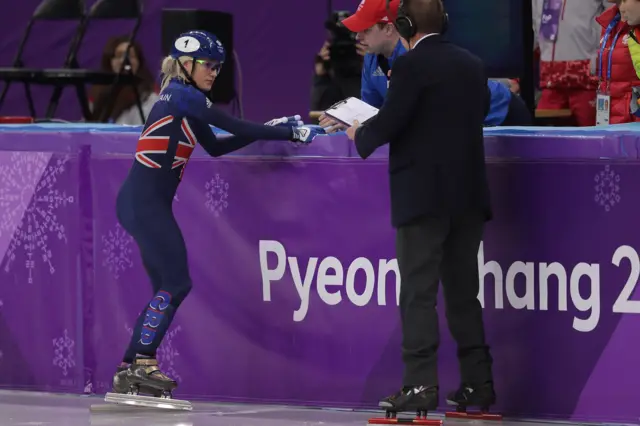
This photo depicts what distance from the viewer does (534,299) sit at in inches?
224

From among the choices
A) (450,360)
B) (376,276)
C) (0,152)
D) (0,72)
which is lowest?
(450,360)

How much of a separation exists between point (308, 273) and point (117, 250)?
956mm

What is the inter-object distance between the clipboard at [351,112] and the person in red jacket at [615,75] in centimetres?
154

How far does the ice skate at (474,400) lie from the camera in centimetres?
561

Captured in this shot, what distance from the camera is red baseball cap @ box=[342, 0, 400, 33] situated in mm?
6238

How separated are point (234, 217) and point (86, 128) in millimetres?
863

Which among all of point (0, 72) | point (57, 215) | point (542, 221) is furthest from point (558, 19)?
point (0, 72)

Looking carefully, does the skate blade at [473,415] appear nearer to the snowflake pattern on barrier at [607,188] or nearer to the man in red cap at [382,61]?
the snowflake pattern on barrier at [607,188]

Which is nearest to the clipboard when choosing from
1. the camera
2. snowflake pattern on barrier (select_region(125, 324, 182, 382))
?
snowflake pattern on barrier (select_region(125, 324, 182, 382))

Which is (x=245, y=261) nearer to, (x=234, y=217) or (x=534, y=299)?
(x=234, y=217)

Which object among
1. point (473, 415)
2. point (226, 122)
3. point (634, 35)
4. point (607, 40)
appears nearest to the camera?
point (473, 415)

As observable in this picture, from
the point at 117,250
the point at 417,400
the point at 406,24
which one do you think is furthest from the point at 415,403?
the point at 117,250

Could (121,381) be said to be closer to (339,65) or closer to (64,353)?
(64,353)

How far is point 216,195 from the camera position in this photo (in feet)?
20.3
